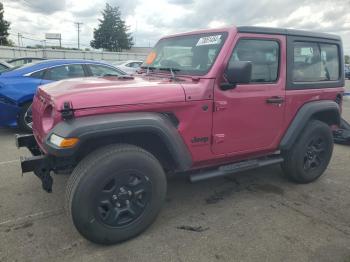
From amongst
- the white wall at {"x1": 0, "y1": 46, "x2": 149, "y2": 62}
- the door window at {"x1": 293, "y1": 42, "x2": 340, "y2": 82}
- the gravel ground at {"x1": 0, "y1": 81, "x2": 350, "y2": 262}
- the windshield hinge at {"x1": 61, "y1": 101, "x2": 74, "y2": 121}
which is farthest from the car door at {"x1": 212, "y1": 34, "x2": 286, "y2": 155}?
the white wall at {"x1": 0, "y1": 46, "x2": 149, "y2": 62}

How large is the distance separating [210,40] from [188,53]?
30 cm

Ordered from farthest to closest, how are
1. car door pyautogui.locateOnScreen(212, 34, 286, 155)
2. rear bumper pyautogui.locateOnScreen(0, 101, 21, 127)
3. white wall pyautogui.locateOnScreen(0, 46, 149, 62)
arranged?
white wall pyautogui.locateOnScreen(0, 46, 149, 62)
rear bumper pyautogui.locateOnScreen(0, 101, 21, 127)
car door pyautogui.locateOnScreen(212, 34, 286, 155)

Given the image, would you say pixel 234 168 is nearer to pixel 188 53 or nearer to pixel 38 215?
pixel 188 53

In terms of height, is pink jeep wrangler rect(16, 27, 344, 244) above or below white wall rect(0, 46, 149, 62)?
below

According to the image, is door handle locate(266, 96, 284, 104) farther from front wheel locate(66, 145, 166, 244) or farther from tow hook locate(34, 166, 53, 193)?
tow hook locate(34, 166, 53, 193)

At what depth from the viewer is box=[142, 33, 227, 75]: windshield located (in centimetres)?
351

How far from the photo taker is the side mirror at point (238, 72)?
10.4 ft

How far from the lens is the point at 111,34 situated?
5884cm

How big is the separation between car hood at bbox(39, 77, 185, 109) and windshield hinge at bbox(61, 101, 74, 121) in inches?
1.5

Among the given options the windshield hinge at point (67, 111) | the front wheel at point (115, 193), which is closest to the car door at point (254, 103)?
the front wheel at point (115, 193)

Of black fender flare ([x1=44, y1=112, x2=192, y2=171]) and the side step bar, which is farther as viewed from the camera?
the side step bar

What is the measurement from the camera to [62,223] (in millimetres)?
3311

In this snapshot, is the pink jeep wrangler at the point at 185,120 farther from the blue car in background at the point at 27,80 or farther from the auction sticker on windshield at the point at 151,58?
the blue car in background at the point at 27,80

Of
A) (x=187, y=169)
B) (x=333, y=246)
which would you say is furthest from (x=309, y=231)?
(x=187, y=169)
